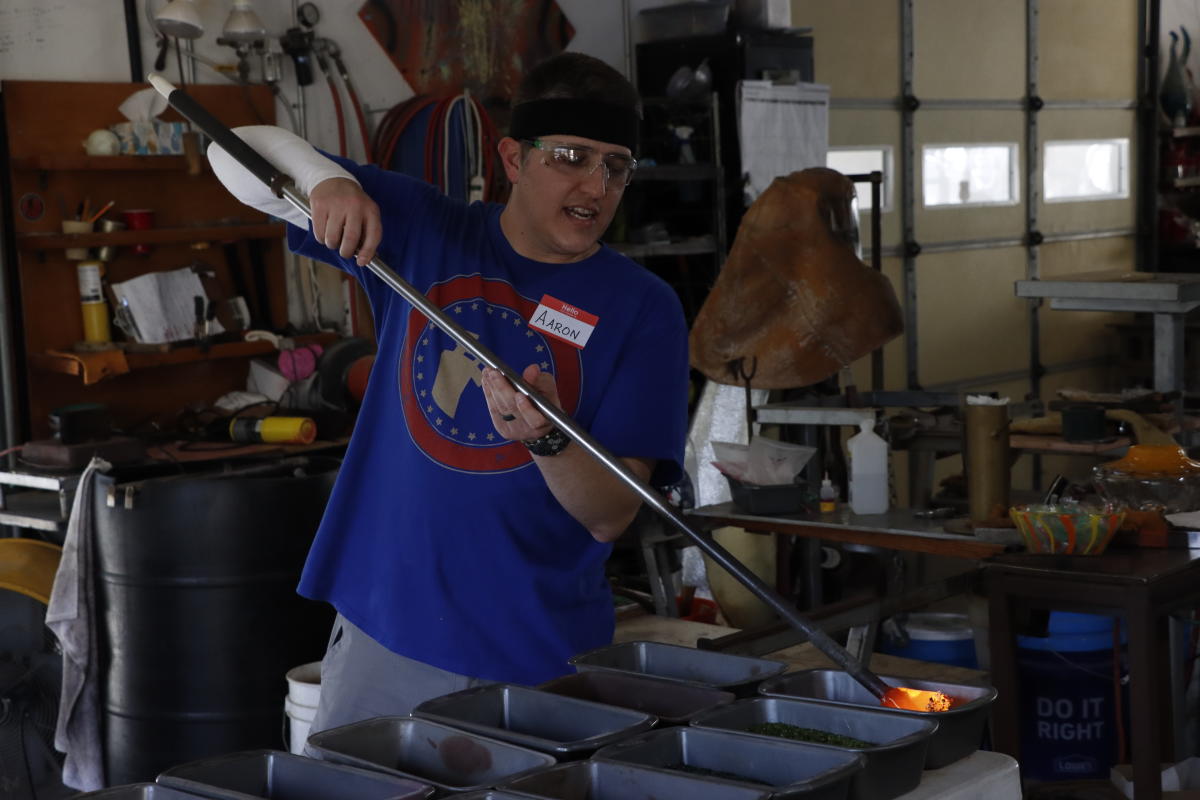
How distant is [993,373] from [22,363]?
18.4ft

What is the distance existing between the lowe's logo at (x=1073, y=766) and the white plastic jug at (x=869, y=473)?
81 centimetres

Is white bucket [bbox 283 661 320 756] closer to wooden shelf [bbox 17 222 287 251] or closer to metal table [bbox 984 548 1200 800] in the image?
wooden shelf [bbox 17 222 287 251]

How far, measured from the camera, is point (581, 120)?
2.14 metres

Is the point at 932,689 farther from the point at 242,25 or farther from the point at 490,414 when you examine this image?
the point at 242,25

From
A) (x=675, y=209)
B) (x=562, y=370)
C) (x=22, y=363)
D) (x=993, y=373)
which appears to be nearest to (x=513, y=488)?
(x=562, y=370)

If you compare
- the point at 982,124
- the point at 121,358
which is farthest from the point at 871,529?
the point at 982,124

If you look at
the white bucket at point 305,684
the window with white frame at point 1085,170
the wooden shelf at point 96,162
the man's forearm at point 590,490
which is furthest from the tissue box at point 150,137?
the window with white frame at point 1085,170

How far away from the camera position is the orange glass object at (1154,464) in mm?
3572

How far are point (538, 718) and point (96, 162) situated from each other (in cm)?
366

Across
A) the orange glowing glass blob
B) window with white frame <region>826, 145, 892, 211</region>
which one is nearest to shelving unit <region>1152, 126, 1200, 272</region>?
window with white frame <region>826, 145, 892, 211</region>

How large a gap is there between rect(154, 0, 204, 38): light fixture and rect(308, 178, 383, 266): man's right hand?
3063 mm

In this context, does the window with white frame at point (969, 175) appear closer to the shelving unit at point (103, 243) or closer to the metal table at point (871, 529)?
the shelving unit at point (103, 243)

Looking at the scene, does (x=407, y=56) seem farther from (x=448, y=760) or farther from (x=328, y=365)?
(x=448, y=760)

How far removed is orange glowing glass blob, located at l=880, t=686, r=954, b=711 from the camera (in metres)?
1.64
